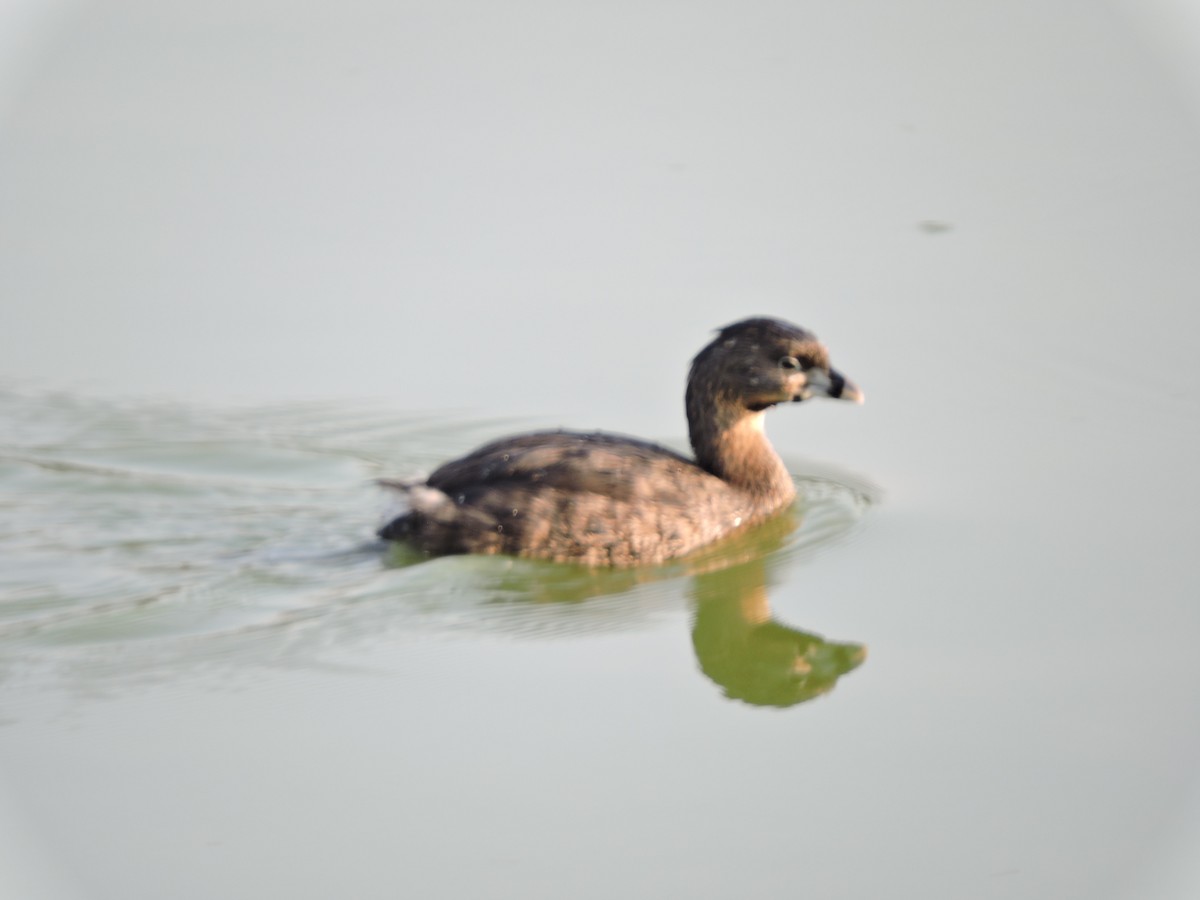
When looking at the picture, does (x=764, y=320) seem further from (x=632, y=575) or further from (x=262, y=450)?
(x=262, y=450)

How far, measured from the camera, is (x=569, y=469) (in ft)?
27.0

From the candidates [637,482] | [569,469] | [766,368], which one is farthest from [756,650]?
[766,368]

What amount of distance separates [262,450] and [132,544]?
117cm

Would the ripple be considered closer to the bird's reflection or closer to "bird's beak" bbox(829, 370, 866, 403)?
the bird's reflection

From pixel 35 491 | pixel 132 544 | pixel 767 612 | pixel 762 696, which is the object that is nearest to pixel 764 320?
pixel 767 612

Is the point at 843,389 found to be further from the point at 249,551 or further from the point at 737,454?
the point at 249,551

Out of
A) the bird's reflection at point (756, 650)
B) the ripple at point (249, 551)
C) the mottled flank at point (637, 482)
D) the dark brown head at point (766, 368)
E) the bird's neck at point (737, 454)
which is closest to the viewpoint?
the bird's reflection at point (756, 650)

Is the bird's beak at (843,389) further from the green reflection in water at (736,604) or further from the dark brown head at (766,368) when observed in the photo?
the green reflection in water at (736,604)

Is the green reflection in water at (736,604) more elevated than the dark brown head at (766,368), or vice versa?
the dark brown head at (766,368)

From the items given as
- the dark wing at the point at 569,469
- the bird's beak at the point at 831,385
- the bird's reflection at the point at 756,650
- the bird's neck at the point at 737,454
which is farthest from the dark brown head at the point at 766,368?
the bird's reflection at the point at 756,650

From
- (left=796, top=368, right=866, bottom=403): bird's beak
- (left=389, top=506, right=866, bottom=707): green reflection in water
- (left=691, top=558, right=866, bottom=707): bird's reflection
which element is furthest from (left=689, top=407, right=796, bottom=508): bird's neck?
(left=691, top=558, right=866, bottom=707): bird's reflection

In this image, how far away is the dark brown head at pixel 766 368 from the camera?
869cm

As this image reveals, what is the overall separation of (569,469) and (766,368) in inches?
47.8

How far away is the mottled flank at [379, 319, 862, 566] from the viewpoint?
26.8 ft
